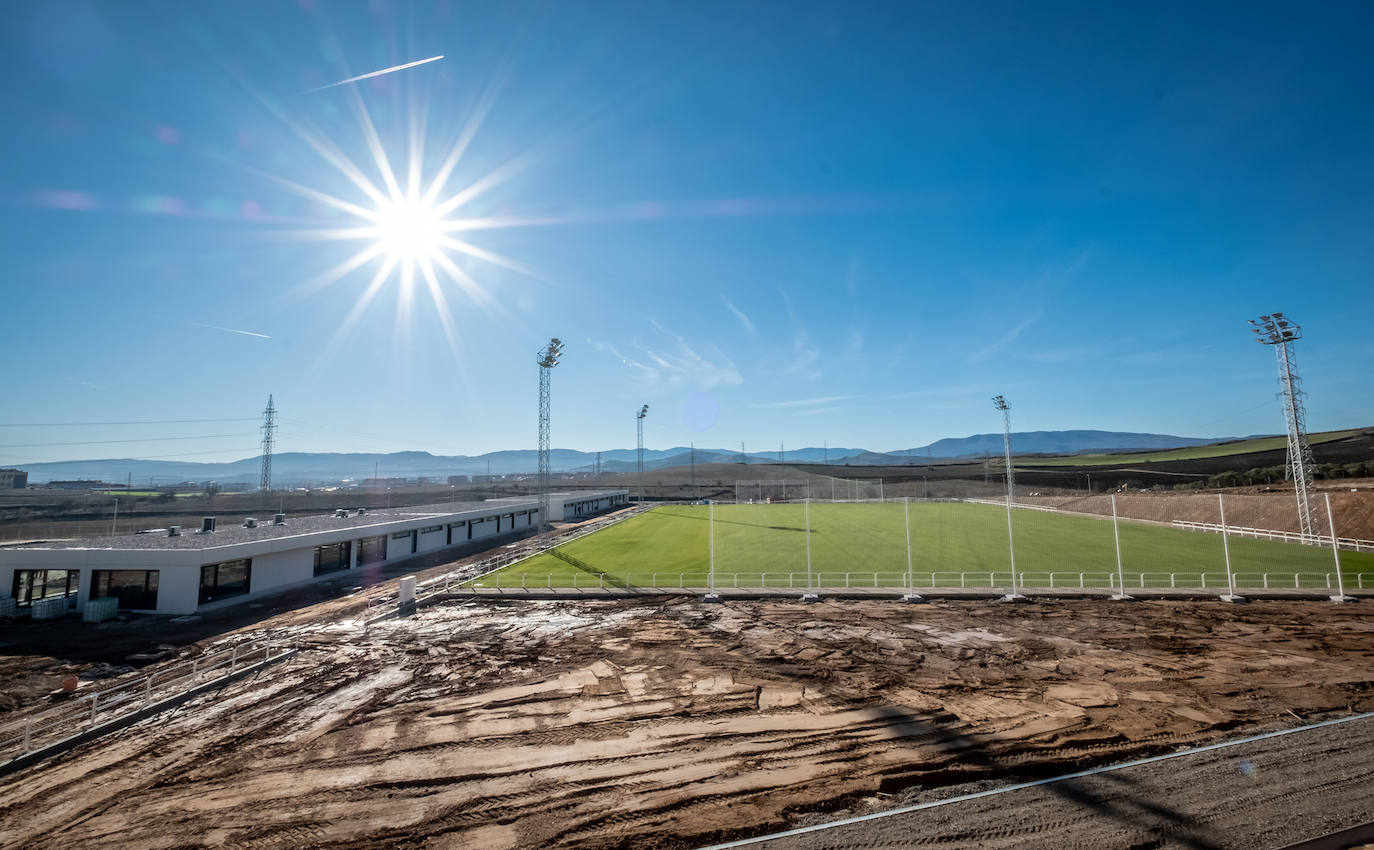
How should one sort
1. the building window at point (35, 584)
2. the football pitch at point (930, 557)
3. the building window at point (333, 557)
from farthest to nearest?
1. the building window at point (333, 557)
2. the football pitch at point (930, 557)
3. the building window at point (35, 584)

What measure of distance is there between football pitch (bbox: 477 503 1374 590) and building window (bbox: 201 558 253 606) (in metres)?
11.0

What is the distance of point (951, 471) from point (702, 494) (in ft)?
234

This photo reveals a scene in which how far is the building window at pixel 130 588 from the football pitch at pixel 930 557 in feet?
43.0

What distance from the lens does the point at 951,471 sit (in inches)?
5635

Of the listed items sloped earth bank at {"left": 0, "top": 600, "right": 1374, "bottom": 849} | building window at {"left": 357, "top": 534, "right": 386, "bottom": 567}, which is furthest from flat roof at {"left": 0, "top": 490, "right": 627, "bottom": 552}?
sloped earth bank at {"left": 0, "top": 600, "right": 1374, "bottom": 849}

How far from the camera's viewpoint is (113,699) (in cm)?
1309

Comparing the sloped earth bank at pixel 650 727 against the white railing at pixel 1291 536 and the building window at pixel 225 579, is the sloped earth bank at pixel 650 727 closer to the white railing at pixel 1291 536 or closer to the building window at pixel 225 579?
the building window at pixel 225 579

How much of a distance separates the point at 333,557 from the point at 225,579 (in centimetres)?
698

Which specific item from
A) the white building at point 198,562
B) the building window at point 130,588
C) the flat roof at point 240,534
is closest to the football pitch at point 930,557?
the white building at point 198,562

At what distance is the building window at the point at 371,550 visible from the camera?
3366 centimetres

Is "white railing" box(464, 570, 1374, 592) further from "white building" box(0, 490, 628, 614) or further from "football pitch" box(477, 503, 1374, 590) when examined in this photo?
"white building" box(0, 490, 628, 614)

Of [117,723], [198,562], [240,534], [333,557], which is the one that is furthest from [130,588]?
[117,723]

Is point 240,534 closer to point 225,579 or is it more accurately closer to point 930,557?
point 225,579

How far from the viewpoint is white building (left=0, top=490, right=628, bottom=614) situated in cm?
2266
